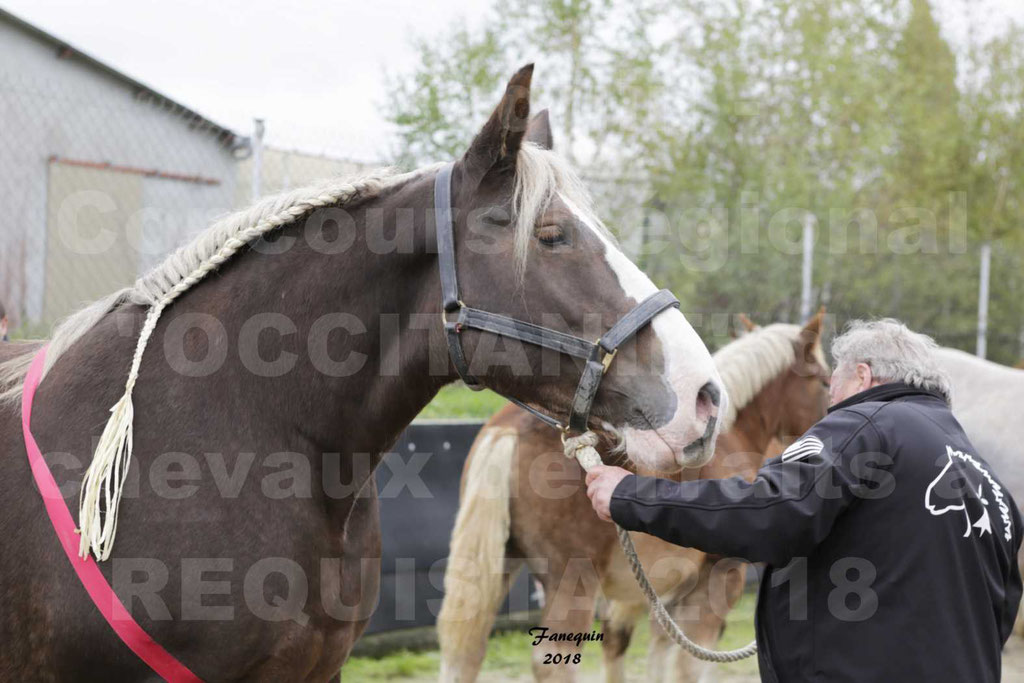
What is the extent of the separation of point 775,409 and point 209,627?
11.8 ft

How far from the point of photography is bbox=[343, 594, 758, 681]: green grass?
4.59 metres

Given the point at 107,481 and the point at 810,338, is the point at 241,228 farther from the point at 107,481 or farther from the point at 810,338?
the point at 810,338

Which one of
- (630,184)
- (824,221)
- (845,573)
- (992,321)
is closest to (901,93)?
(992,321)

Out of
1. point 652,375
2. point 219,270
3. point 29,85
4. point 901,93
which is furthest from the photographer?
point 901,93

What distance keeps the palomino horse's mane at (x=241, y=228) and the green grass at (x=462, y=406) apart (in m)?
3.25

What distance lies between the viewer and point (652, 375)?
5.89 feet

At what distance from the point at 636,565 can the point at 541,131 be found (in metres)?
1.18

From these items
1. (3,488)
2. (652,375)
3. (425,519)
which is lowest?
(425,519)

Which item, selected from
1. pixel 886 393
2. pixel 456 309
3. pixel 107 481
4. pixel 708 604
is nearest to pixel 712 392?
pixel 456 309

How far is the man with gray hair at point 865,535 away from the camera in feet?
6.75

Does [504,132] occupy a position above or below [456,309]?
above

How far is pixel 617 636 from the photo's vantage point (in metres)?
4.20

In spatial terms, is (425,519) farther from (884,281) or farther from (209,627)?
(884,281)

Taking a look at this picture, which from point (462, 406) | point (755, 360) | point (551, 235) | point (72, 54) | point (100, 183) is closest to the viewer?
point (551, 235)
